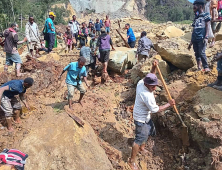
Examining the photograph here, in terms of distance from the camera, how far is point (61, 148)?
3.09m

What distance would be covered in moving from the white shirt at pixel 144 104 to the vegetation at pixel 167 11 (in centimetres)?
5446

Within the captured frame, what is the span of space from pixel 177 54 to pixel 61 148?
13.5 ft

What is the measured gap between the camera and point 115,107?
18.5ft

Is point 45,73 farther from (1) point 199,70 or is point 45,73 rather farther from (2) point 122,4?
(2) point 122,4

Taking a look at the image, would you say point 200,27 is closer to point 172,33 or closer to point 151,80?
point 151,80

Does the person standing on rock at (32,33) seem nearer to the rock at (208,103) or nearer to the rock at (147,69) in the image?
the rock at (147,69)

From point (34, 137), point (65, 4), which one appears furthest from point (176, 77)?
point (65, 4)

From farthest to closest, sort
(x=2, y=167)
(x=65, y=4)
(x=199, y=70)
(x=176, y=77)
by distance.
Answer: (x=65, y=4), (x=176, y=77), (x=199, y=70), (x=2, y=167)

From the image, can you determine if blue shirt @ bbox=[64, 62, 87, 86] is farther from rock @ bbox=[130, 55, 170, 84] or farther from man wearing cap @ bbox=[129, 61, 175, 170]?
rock @ bbox=[130, 55, 170, 84]

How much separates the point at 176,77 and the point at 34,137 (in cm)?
396

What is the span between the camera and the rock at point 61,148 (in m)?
2.95

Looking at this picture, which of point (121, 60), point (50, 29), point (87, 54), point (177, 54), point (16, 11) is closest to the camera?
→ point (177, 54)

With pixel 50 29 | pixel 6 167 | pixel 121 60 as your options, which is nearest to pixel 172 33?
pixel 121 60

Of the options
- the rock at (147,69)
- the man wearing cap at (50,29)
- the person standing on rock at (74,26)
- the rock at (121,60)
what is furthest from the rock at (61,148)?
the person standing on rock at (74,26)
